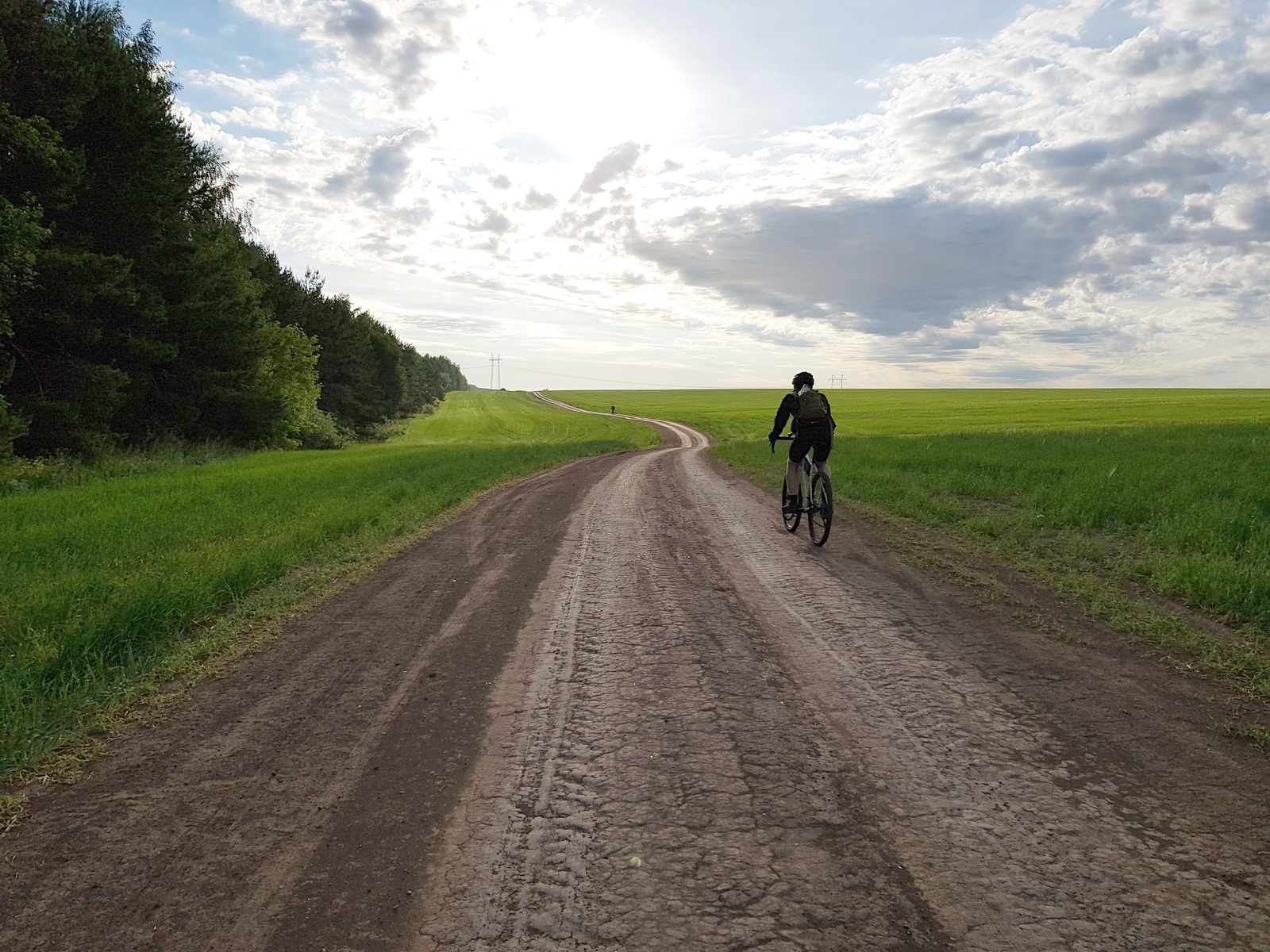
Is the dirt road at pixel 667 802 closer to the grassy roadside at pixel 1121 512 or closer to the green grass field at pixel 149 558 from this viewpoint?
the green grass field at pixel 149 558

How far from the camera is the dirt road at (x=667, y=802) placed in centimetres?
242

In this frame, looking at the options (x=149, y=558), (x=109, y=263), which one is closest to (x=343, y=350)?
(x=109, y=263)

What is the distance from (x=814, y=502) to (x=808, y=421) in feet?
3.69

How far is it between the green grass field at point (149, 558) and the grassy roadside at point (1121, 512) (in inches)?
297

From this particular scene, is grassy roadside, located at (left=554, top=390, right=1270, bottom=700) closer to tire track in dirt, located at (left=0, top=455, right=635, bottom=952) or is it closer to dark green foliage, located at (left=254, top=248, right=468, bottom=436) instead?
tire track in dirt, located at (left=0, top=455, right=635, bottom=952)

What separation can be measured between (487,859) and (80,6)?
27.4 meters

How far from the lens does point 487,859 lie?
275 centimetres

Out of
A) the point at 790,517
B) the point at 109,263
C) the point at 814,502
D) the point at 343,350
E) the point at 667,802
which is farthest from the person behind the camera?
the point at 343,350

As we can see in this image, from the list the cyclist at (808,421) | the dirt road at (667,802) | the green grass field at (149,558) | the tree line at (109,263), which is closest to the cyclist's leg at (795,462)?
the cyclist at (808,421)

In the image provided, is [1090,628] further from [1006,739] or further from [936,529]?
[936,529]

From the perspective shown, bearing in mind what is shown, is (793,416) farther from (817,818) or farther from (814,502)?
(817,818)

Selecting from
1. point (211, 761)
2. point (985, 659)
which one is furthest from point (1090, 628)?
point (211, 761)

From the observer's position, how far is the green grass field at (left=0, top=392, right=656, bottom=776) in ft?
15.0

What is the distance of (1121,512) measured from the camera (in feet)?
31.2
